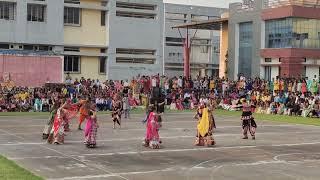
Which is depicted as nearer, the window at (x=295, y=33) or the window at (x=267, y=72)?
the window at (x=295, y=33)

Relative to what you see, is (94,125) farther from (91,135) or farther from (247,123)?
(247,123)

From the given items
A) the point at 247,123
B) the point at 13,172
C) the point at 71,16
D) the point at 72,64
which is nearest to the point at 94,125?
the point at 13,172

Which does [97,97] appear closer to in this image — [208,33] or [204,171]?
[204,171]

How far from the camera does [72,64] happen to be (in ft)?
174

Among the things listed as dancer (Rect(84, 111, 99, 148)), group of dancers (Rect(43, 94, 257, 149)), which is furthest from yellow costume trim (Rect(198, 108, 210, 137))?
dancer (Rect(84, 111, 99, 148))

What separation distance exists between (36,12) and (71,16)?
338 centimetres

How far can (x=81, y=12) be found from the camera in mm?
53281

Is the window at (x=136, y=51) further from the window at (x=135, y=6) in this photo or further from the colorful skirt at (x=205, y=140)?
the colorful skirt at (x=205, y=140)

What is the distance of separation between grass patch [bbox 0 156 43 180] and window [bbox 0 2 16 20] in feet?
119

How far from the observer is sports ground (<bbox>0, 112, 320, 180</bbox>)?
14.0 metres

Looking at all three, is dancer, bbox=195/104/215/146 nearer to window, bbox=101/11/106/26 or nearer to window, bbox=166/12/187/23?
window, bbox=101/11/106/26

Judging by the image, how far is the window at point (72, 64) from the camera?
52.6 meters

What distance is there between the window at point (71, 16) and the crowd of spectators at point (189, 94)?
8173 mm

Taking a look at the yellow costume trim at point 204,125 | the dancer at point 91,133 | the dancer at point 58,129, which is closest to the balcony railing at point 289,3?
the yellow costume trim at point 204,125
